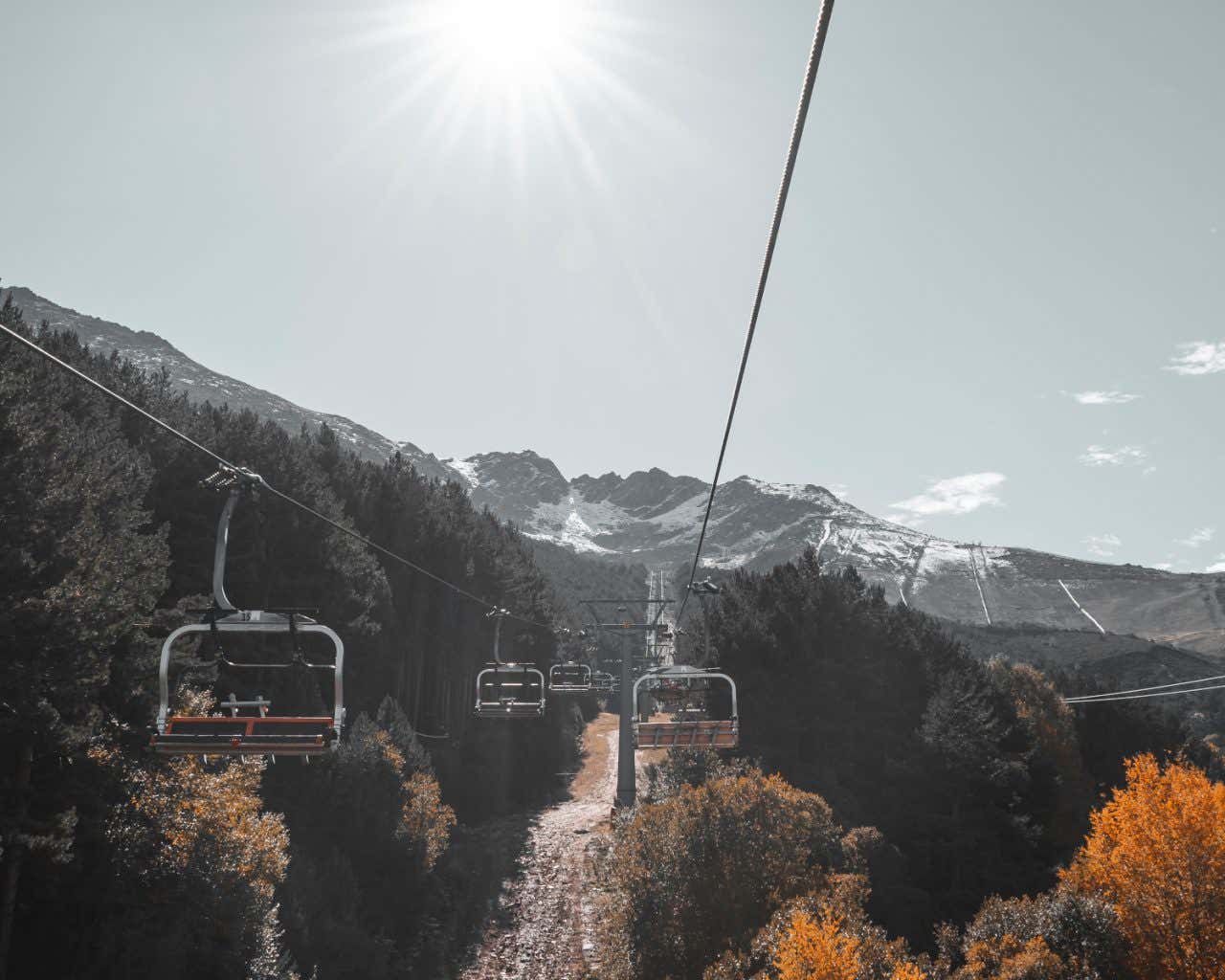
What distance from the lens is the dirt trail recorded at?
40125 millimetres

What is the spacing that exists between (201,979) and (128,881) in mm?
4085

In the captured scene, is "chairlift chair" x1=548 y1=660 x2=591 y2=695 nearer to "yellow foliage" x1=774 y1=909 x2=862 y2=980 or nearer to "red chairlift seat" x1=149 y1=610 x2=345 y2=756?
"yellow foliage" x1=774 y1=909 x2=862 y2=980

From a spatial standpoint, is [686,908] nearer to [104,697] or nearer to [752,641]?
[104,697]

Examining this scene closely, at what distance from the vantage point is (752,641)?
63656 millimetres

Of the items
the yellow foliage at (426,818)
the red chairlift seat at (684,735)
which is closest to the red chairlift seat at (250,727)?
the red chairlift seat at (684,735)

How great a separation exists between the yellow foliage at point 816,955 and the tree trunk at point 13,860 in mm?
22337

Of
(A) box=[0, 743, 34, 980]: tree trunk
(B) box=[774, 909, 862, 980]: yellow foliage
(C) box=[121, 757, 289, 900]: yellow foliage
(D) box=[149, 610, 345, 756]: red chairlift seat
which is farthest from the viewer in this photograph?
(C) box=[121, 757, 289, 900]: yellow foliage

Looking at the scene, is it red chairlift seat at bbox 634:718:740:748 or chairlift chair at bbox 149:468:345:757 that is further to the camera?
red chairlift seat at bbox 634:718:740:748

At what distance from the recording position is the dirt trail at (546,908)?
132 ft

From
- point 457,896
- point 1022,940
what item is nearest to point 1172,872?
point 1022,940

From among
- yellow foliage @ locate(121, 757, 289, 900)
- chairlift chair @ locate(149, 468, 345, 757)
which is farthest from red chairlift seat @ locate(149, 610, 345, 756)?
yellow foliage @ locate(121, 757, 289, 900)

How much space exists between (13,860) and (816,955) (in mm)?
23859

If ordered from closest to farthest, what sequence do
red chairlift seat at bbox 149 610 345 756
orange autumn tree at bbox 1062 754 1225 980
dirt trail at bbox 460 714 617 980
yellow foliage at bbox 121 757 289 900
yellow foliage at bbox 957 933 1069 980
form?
1. red chairlift seat at bbox 149 610 345 756
2. yellow foliage at bbox 121 757 289 900
3. yellow foliage at bbox 957 933 1069 980
4. orange autumn tree at bbox 1062 754 1225 980
5. dirt trail at bbox 460 714 617 980

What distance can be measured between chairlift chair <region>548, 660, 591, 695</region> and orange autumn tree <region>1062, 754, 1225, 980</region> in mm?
25518
